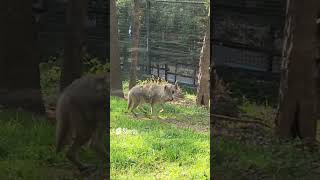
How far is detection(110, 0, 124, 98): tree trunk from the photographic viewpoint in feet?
13.3

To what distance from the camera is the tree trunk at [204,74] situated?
4.09 meters

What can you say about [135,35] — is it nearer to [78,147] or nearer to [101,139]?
[101,139]

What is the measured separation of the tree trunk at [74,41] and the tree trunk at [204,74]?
2.59ft

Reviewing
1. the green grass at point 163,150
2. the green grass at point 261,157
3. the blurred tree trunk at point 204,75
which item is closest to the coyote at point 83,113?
the green grass at point 163,150

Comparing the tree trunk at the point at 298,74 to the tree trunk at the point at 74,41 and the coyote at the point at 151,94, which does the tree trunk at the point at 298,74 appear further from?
the tree trunk at the point at 74,41

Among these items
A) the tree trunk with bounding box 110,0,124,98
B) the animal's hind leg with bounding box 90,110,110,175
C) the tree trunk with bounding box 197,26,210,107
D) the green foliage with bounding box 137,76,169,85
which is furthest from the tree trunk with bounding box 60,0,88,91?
the tree trunk with bounding box 197,26,210,107

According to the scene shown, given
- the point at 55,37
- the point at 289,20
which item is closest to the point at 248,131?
the point at 289,20

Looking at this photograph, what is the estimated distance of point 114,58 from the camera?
161 inches

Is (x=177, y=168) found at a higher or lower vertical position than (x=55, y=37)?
lower

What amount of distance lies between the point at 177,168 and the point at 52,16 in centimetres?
131

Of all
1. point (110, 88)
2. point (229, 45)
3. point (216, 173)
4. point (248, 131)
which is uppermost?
point (229, 45)

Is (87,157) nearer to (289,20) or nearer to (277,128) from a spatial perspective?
(277,128)

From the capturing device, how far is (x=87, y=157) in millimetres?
4117

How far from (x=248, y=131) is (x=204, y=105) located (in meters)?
0.36
